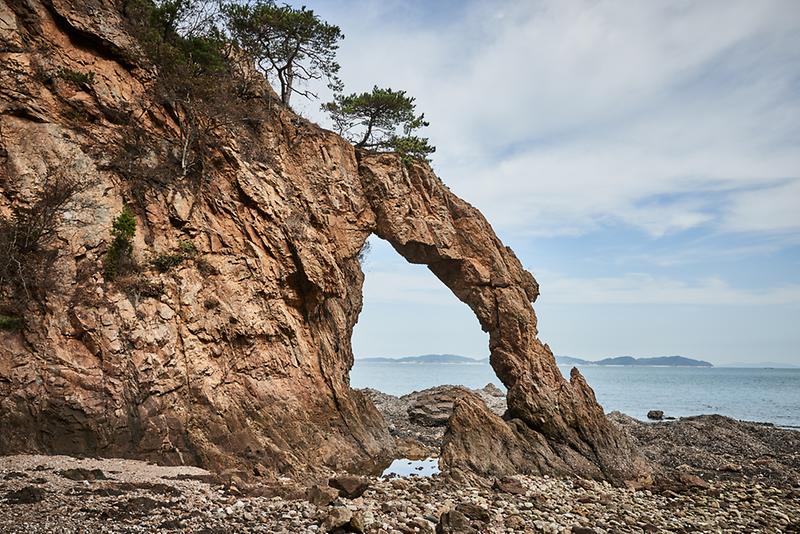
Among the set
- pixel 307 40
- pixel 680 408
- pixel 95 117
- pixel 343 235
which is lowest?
pixel 680 408

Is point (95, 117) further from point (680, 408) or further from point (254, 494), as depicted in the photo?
point (680, 408)

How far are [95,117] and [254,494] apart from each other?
14067 millimetres

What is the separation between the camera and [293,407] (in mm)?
19906

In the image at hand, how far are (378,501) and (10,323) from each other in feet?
37.2

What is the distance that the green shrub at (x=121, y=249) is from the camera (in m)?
16.9

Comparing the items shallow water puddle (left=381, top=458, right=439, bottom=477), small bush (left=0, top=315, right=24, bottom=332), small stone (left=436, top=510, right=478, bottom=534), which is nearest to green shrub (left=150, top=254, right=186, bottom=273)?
small bush (left=0, top=315, right=24, bottom=332)

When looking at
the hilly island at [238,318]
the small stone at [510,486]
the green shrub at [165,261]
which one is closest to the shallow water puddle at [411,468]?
the hilly island at [238,318]

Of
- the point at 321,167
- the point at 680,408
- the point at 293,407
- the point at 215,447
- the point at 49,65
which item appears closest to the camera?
the point at 215,447

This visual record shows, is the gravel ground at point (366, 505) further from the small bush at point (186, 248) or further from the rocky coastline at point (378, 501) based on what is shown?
the small bush at point (186, 248)

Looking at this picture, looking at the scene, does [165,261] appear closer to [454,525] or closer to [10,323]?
[10,323]

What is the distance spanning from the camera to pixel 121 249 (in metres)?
17.2

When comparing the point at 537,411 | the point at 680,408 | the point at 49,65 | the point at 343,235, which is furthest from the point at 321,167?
the point at 680,408

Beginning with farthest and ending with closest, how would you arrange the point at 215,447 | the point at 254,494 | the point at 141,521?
the point at 215,447 → the point at 254,494 → the point at 141,521

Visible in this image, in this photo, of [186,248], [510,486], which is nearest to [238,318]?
[186,248]
